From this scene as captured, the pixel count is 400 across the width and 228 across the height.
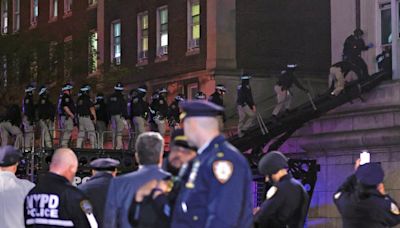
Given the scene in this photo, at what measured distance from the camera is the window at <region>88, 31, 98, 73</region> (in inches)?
1676

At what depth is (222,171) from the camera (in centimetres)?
696

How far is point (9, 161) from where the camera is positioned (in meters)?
10.8

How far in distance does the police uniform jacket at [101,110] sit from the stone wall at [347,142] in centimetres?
565

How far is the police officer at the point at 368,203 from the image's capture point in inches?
433

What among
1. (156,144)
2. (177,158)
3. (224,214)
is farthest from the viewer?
(156,144)

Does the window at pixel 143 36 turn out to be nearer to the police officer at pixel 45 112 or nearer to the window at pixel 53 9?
the window at pixel 53 9

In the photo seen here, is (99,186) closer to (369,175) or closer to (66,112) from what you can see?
(369,175)

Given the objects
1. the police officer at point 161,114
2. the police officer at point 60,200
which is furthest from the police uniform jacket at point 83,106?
the police officer at point 60,200

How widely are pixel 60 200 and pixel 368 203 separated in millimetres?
3485

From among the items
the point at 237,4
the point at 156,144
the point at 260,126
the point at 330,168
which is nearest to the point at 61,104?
the point at 260,126

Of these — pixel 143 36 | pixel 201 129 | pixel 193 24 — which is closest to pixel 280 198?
pixel 201 129

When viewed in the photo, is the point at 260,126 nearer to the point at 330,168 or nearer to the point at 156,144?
the point at 330,168

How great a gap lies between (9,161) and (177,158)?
351 centimetres

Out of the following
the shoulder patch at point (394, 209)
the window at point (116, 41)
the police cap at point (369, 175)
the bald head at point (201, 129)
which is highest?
the window at point (116, 41)
